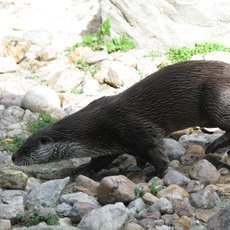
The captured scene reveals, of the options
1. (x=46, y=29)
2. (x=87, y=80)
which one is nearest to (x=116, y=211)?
(x=87, y=80)

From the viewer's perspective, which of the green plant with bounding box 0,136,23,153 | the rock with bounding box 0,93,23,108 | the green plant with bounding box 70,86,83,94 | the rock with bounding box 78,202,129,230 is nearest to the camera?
the rock with bounding box 78,202,129,230

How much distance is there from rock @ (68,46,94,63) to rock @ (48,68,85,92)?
467 mm

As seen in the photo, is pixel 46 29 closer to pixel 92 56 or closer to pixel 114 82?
pixel 92 56

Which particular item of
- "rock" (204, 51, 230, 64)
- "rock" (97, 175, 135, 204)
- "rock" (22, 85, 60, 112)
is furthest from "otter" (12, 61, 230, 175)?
"rock" (204, 51, 230, 64)

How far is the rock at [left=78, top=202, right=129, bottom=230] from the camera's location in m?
3.87

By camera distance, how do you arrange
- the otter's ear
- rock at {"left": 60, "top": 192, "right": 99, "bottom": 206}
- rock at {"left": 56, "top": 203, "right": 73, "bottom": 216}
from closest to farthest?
rock at {"left": 56, "top": 203, "right": 73, "bottom": 216} < rock at {"left": 60, "top": 192, "right": 99, "bottom": 206} < the otter's ear

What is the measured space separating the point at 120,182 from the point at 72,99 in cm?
289

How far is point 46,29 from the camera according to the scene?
9641 mm

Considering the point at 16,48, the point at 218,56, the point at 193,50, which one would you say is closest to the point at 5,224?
the point at 218,56

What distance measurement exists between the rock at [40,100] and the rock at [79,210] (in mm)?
2572

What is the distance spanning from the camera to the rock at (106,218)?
387 centimetres

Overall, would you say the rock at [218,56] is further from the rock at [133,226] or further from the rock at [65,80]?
the rock at [133,226]

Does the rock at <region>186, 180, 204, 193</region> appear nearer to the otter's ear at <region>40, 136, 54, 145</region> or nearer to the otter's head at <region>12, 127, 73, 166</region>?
the otter's head at <region>12, 127, 73, 166</region>

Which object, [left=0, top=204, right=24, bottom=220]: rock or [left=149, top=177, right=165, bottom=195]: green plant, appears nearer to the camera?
[left=0, top=204, right=24, bottom=220]: rock
